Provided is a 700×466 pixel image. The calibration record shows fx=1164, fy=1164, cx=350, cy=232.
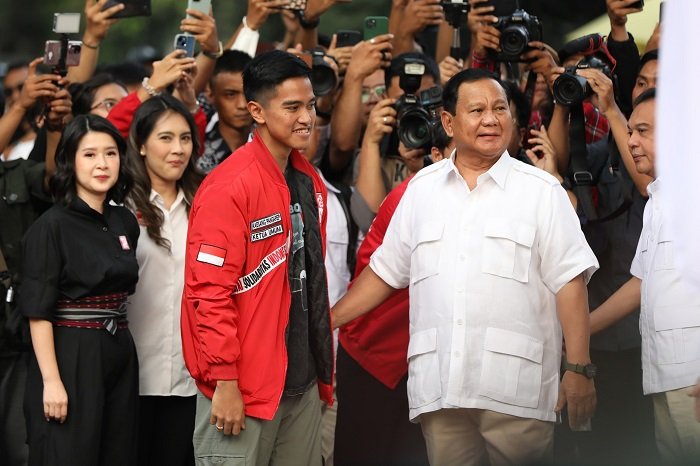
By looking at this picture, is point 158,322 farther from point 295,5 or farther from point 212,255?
point 295,5

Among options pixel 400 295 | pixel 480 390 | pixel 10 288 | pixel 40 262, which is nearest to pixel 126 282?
pixel 40 262

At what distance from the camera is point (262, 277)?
4062 millimetres

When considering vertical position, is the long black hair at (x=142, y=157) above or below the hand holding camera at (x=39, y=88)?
below

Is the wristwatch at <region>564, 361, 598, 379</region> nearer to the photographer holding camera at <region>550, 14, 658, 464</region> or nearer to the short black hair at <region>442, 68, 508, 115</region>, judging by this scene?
the photographer holding camera at <region>550, 14, 658, 464</region>

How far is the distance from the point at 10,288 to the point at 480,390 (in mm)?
2298

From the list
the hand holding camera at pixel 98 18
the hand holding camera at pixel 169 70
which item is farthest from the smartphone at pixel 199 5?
the hand holding camera at pixel 169 70

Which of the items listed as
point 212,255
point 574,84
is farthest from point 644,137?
point 212,255

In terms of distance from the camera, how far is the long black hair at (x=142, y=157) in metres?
5.11

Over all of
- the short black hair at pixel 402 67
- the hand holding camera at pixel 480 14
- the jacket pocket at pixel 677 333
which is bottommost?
the jacket pocket at pixel 677 333

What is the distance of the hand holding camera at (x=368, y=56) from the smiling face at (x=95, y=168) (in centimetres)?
139

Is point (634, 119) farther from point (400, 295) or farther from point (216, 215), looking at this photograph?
point (216, 215)

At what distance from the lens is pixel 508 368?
4.15 meters

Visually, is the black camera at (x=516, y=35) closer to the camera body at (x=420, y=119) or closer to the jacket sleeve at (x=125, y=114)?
the camera body at (x=420, y=119)

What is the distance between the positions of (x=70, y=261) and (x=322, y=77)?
1731 millimetres
